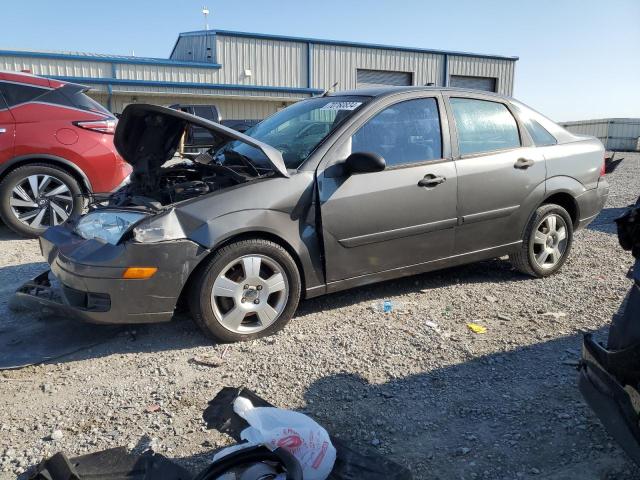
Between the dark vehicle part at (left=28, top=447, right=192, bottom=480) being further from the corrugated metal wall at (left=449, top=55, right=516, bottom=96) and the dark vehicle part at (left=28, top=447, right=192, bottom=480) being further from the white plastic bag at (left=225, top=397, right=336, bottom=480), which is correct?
the corrugated metal wall at (left=449, top=55, right=516, bottom=96)

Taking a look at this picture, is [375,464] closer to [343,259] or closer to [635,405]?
[635,405]

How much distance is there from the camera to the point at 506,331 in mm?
3840

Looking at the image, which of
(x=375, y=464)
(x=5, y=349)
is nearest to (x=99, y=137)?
(x=5, y=349)

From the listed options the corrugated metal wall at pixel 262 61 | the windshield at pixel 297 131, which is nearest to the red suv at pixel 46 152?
the windshield at pixel 297 131

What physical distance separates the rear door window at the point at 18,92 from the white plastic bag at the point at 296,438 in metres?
5.30

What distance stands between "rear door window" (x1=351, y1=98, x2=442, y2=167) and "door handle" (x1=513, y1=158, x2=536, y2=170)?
81 cm

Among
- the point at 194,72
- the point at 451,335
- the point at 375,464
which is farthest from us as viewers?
the point at 194,72

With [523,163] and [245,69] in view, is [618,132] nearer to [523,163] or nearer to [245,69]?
[245,69]

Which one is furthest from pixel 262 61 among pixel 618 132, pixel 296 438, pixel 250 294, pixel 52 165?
pixel 296 438

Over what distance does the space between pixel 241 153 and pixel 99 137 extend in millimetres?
2906

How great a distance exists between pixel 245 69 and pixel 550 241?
20.4 m

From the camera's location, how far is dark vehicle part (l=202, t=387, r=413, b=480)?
222 cm

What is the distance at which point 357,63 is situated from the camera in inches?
998

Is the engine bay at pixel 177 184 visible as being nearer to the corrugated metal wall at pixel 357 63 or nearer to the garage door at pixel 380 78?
the corrugated metal wall at pixel 357 63
